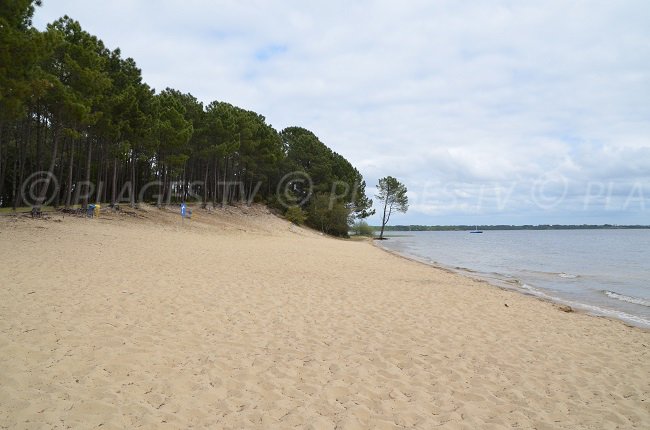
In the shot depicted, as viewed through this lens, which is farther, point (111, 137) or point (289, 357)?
point (111, 137)

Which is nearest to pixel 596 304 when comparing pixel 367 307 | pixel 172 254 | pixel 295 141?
pixel 367 307

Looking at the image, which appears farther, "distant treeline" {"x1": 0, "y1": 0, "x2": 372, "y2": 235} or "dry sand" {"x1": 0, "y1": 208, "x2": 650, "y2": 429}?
"distant treeline" {"x1": 0, "y1": 0, "x2": 372, "y2": 235}

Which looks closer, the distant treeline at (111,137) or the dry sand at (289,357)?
the dry sand at (289,357)

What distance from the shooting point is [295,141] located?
70250mm

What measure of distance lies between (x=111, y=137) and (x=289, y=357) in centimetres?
2819

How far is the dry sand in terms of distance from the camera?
4.70 meters

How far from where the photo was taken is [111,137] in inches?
1149

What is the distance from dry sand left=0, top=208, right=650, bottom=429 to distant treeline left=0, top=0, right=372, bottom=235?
1171 cm

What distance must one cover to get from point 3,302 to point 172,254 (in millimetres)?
9463

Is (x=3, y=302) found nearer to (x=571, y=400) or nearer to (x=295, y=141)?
(x=571, y=400)

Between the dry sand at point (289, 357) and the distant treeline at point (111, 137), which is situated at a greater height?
the distant treeline at point (111, 137)

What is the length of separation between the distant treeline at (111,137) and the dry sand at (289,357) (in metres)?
11.7

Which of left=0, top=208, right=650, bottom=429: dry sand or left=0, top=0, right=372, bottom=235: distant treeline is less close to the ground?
left=0, top=0, right=372, bottom=235: distant treeline

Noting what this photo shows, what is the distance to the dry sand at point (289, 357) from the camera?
470cm
